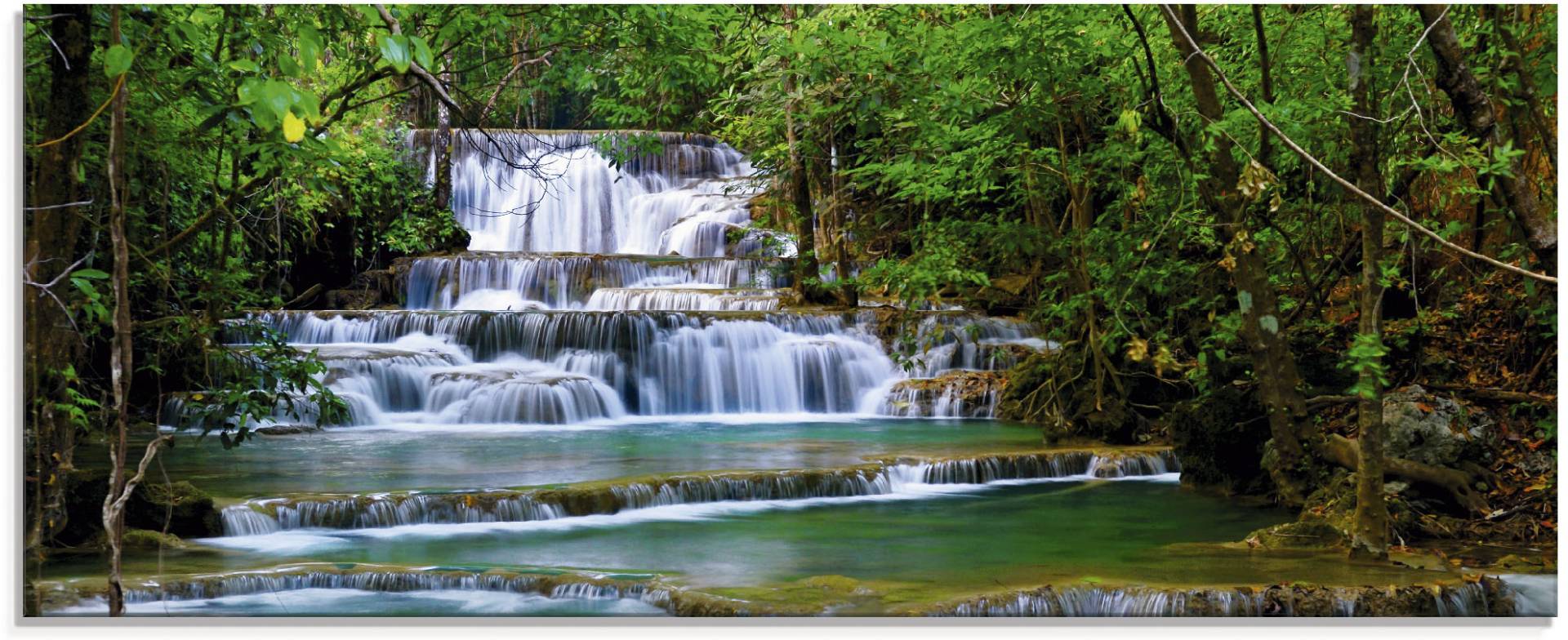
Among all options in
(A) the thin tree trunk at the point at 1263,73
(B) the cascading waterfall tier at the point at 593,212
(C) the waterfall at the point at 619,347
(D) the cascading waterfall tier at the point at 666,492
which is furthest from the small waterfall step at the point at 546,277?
(A) the thin tree trunk at the point at 1263,73

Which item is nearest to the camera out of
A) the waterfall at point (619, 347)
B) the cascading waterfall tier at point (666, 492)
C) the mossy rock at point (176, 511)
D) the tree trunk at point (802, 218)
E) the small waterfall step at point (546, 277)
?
the mossy rock at point (176, 511)

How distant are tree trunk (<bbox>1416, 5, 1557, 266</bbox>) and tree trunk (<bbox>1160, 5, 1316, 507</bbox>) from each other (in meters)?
0.84

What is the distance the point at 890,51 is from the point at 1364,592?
2619mm

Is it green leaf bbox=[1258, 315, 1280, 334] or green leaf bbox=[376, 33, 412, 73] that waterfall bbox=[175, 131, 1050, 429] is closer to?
green leaf bbox=[1258, 315, 1280, 334]

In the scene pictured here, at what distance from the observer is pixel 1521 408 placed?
504 cm

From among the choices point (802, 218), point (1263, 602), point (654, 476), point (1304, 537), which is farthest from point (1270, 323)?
point (802, 218)

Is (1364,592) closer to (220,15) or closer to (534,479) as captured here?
(534,479)

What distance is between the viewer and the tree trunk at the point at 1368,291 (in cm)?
406

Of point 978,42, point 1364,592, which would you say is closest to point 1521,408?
point 1364,592

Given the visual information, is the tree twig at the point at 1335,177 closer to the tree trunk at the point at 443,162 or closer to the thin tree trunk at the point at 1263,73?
the thin tree trunk at the point at 1263,73

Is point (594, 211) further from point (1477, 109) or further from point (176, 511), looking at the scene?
point (1477, 109)

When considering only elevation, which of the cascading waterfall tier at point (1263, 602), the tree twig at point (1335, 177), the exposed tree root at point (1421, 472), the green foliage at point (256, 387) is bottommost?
the cascading waterfall tier at point (1263, 602)

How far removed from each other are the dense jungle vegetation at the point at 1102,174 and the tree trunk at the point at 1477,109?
0.01 m

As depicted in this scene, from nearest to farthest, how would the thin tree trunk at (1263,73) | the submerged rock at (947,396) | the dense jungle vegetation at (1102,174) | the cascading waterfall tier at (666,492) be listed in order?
the dense jungle vegetation at (1102,174) < the thin tree trunk at (1263,73) < the cascading waterfall tier at (666,492) < the submerged rock at (947,396)
